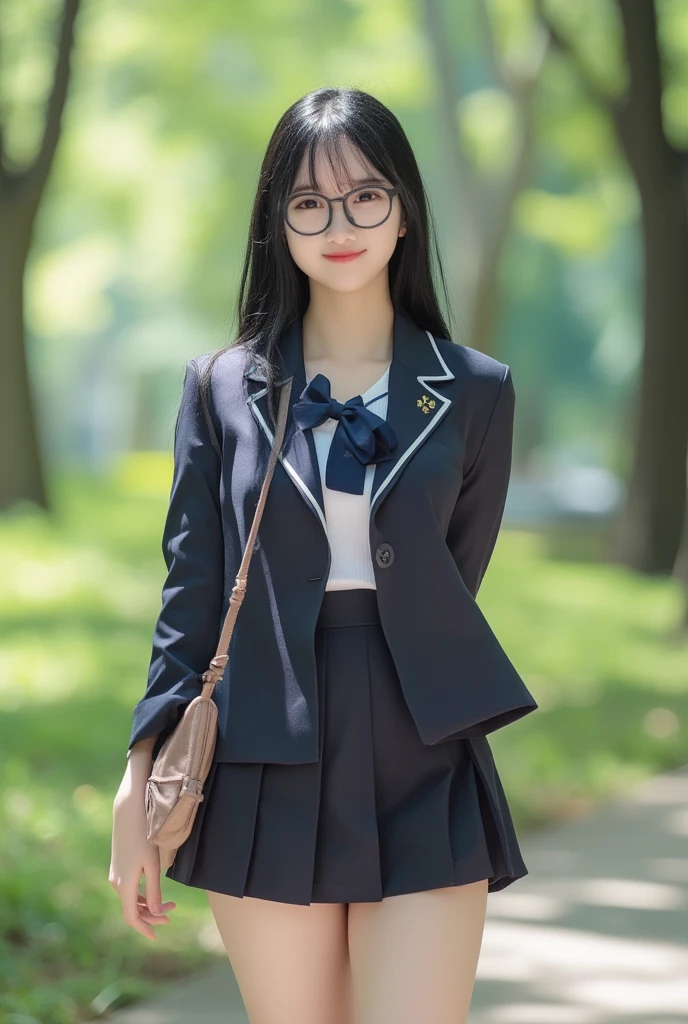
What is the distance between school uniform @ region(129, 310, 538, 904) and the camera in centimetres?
245

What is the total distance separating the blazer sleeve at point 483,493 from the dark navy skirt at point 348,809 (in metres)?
0.24

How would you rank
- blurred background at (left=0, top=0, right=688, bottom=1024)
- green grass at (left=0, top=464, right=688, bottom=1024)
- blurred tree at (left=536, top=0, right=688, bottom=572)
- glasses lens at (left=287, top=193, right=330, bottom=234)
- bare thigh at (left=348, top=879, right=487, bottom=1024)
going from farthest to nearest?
blurred tree at (left=536, top=0, right=688, bottom=572) < blurred background at (left=0, top=0, right=688, bottom=1024) < green grass at (left=0, top=464, right=688, bottom=1024) < glasses lens at (left=287, top=193, right=330, bottom=234) < bare thigh at (left=348, top=879, right=487, bottom=1024)

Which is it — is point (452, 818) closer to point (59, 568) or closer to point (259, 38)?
point (59, 568)

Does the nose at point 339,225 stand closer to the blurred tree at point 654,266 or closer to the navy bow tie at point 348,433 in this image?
the navy bow tie at point 348,433

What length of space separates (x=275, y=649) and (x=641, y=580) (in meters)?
11.3

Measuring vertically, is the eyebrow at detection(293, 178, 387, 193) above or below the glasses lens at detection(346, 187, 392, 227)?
above

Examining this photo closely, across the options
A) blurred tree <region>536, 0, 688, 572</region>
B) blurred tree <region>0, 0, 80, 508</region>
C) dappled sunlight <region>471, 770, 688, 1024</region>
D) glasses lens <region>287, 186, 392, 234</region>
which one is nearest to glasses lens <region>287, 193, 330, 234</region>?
glasses lens <region>287, 186, 392, 234</region>

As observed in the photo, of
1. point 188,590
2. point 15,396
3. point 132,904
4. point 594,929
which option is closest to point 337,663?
point 188,590

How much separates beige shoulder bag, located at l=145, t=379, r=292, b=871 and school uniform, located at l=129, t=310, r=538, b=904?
0.04 metres

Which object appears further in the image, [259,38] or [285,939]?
[259,38]

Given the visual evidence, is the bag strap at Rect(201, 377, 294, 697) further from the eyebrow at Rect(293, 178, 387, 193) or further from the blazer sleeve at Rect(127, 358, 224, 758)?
the eyebrow at Rect(293, 178, 387, 193)

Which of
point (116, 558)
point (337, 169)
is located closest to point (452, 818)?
point (337, 169)

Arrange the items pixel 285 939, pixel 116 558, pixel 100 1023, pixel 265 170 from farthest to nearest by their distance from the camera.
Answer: pixel 116 558 → pixel 100 1023 → pixel 265 170 → pixel 285 939

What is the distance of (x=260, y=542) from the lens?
253 centimetres
